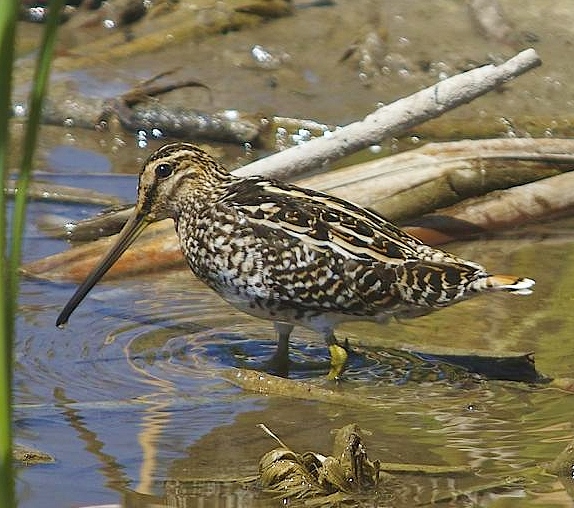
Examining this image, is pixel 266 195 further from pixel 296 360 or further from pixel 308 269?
pixel 296 360

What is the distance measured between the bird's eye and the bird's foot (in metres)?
1.09

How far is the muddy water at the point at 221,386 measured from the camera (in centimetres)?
398

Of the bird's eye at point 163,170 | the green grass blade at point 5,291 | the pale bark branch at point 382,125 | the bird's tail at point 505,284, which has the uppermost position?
the pale bark branch at point 382,125

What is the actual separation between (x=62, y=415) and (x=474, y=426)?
1.45 metres

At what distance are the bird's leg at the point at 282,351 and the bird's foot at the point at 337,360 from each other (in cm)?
22

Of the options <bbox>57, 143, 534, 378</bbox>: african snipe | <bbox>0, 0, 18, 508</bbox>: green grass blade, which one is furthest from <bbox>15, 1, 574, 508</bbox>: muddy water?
<bbox>0, 0, 18, 508</bbox>: green grass blade

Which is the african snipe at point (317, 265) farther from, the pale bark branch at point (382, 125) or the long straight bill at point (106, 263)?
the pale bark branch at point (382, 125)

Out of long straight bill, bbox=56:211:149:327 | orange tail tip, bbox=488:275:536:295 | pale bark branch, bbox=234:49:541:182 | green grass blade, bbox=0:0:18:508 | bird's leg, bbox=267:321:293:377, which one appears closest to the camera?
green grass blade, bbox=0:0:18:508

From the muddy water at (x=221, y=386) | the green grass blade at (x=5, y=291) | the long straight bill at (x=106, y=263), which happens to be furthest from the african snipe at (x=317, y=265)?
the green grass blade at (x=5, y=291)

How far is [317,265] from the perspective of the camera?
5.02 m

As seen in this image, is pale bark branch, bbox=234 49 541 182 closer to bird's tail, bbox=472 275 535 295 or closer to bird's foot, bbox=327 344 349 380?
bird's foot, bbox=327 344 349 380

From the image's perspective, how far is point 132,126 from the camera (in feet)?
29.1

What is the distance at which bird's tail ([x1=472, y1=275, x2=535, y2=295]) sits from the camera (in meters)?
4.87

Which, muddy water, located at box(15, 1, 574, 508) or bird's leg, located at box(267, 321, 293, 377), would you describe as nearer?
muddy water, located at box(15, 1, 574, 508)
